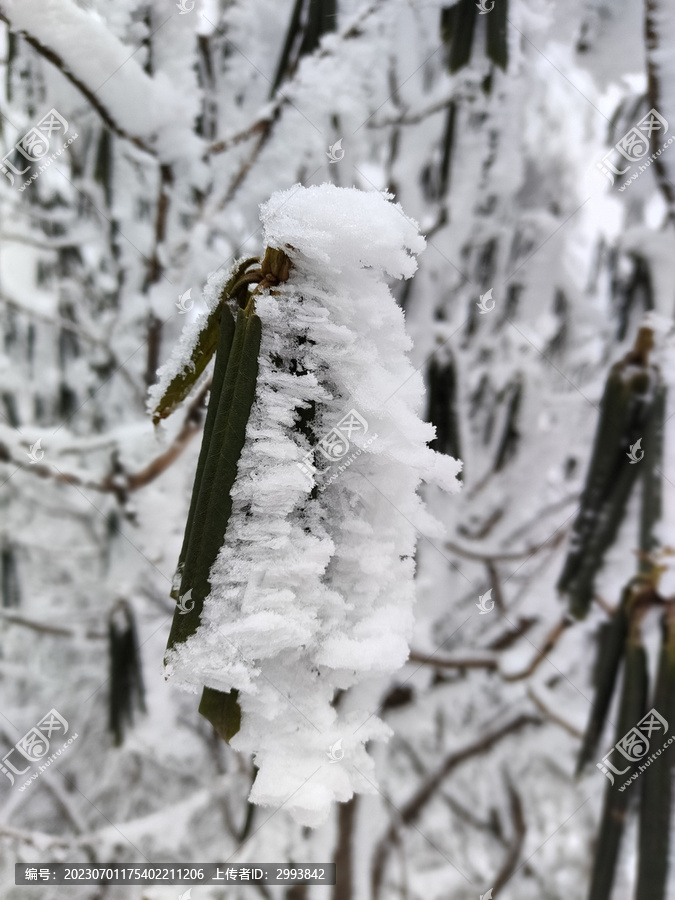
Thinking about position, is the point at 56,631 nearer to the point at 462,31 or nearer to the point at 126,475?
the point at 126,475

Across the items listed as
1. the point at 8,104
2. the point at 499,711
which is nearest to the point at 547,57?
the point at 8,104

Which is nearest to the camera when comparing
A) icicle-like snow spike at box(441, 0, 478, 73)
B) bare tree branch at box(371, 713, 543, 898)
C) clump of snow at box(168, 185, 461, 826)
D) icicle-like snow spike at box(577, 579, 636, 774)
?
clump of snow at box(168, 185, 461, 826)

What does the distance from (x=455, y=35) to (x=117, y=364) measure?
3.32ft

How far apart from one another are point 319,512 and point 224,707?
Answer: 0.41 feet

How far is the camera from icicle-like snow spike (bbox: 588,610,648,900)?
674 mm

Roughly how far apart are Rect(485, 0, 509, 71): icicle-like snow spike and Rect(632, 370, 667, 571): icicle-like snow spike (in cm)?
58

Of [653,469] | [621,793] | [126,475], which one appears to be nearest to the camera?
[621,793]

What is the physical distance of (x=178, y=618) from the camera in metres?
0.29

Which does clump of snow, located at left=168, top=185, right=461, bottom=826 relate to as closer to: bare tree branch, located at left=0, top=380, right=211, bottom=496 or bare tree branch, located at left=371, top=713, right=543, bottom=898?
bare tree branch, located at left=0, top=380, right=211, bottom=496

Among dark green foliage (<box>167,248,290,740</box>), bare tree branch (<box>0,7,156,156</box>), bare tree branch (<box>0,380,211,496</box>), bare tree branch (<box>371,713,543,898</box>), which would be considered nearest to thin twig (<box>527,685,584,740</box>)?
bare tree branch (<box>371,713,543,898</box>)

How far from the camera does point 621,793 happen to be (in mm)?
732

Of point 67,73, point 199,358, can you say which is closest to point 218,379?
point 199,358

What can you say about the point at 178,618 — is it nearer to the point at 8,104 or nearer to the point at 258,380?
the point at 258,380

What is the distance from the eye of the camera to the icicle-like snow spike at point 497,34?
0.81m
